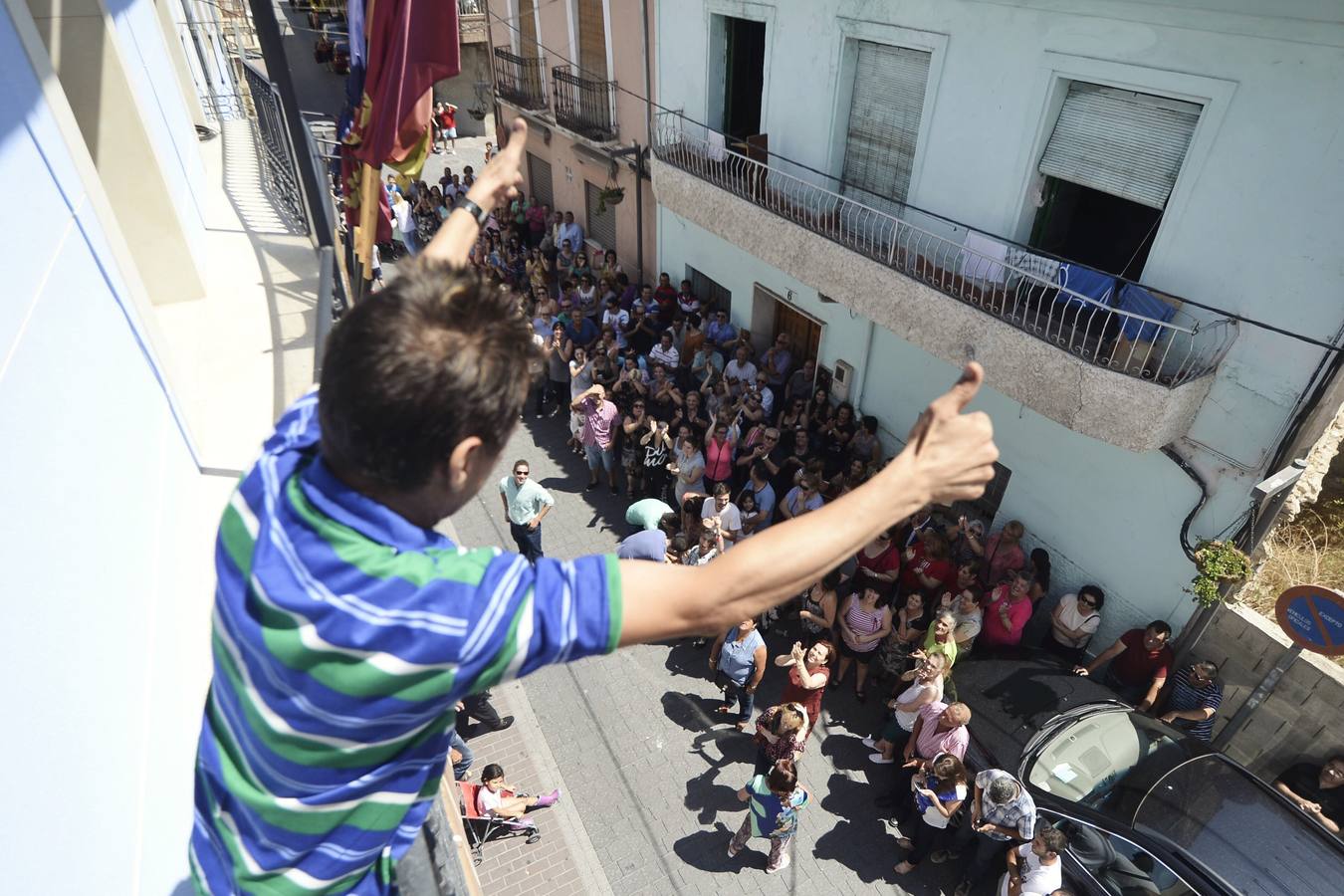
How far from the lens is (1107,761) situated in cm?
605

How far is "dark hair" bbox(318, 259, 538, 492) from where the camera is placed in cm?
117

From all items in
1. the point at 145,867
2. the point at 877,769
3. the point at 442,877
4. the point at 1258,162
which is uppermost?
the point at 1258,162

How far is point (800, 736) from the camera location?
19.2 ft

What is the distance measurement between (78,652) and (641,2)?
12.7m

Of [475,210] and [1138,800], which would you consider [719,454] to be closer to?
[1138,800]

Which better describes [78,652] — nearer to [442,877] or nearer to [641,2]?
[442,877]

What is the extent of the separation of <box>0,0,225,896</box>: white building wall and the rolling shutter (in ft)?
24.2

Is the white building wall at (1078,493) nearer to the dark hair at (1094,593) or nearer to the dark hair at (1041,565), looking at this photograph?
the dark hair at (1041,565)

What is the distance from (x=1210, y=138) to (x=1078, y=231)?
1.87 metres

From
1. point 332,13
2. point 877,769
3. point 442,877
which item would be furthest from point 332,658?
point 332,13

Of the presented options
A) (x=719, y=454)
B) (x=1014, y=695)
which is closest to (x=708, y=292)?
(x=719, y=454)

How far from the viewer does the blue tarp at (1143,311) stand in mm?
6516

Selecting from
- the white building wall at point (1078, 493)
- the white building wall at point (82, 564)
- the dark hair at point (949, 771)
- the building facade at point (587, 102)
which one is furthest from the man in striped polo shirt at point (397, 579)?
the building facade at point (587, 102)

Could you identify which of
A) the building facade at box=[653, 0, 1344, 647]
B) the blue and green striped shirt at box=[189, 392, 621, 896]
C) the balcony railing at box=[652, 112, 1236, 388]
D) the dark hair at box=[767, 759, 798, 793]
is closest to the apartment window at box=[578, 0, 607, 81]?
the balcony railing at box=[652, 112, 1236, 388]
